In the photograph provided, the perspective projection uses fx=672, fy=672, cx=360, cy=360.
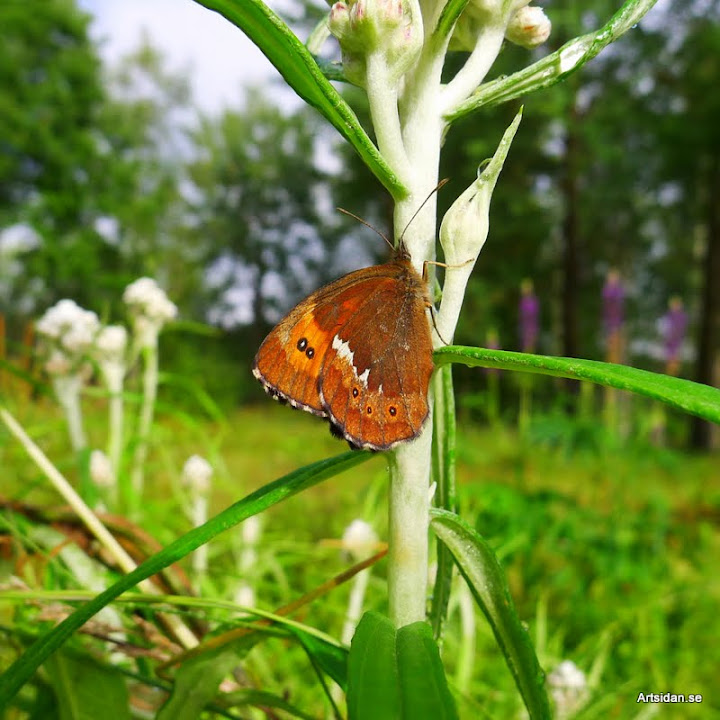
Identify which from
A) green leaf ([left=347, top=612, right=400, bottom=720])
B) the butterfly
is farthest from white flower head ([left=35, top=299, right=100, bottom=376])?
green leaf ([left=347, top=612, right=400, bottom=720])

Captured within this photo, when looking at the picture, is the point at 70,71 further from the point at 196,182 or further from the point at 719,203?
the point at 719,203

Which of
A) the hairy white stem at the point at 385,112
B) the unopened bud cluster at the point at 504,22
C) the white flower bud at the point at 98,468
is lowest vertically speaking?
the white flower bud at the point at 98,468

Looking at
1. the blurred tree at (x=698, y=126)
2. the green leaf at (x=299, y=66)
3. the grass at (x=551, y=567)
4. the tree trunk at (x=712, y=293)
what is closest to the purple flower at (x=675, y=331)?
the grass at (x=551, y=567)

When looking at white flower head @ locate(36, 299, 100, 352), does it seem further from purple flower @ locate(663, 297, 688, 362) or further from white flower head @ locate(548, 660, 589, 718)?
purple flower @ locate(663, 297, 688, 362)

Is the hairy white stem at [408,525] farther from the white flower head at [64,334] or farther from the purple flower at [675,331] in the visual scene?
the purple flower at [675,331]

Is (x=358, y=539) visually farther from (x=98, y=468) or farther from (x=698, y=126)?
(x=698, y=126)

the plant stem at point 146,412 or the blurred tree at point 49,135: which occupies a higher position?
the blurred tree at point 49,135
